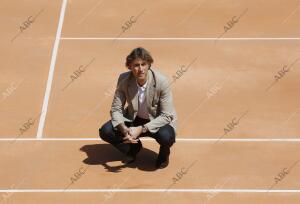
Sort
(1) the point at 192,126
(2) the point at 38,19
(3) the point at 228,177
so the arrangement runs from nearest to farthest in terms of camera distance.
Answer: (3) the point at 228,177
(1) the point at 192,126
(2) the point at 38,19

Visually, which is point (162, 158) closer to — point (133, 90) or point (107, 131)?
point (107, 131)

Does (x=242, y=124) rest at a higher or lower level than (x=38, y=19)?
lower

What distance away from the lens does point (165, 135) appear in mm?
8906

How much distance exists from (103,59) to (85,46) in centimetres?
70

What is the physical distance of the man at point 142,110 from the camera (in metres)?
8.86

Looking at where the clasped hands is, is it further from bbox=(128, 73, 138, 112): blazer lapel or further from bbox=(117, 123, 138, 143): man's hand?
bbox=(128, 73, 138, 112): blazer lapel

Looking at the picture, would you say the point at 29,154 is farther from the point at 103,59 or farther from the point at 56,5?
the point at 56,5

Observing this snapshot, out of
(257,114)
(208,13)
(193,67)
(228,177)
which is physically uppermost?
(208,13)

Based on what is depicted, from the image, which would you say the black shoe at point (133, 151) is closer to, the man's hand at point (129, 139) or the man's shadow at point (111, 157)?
the man's shadow at point (111, 157)

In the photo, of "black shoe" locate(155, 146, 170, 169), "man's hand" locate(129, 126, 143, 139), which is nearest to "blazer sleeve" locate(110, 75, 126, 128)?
"man's hand" locate(129, 126, 143, 139)

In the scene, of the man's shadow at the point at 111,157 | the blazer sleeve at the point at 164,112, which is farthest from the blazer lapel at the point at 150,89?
the man's shadow at the point at 111,157

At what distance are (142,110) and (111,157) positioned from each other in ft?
3.18

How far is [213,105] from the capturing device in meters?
11.1

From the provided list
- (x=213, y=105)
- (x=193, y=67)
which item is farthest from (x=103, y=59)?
(x=213, y=105)
